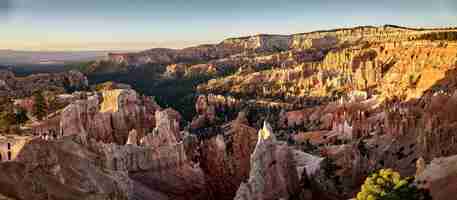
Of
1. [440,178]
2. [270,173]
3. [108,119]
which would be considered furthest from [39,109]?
[440,178]

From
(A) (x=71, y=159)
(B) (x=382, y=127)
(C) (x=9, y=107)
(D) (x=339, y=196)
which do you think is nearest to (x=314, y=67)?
(B) (x=382, y=127)

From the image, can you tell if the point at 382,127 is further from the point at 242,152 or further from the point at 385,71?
the point at 385,71

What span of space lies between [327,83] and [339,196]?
309 ft

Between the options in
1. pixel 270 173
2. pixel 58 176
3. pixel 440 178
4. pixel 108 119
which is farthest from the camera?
pixel 108 119

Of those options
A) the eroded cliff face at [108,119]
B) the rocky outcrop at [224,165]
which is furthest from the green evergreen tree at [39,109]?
the rocky outcrop at [224,165]

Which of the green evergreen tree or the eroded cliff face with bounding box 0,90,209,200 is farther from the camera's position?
the green evergreen tree

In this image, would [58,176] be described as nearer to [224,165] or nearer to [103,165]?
[103,165]

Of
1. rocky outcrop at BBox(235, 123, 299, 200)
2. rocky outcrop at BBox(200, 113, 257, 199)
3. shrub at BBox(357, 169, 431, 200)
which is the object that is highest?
shrub at BBox(357, 169, 431, 200)

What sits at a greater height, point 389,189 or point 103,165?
point 389,189

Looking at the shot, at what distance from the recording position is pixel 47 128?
2039 inches

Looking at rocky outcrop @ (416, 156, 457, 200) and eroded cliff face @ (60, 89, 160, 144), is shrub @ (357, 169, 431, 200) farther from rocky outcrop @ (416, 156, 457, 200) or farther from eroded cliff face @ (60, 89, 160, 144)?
eroded cliff face @ (60, 89, 160, 144)

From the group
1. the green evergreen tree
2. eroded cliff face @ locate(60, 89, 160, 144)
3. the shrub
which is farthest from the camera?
the green evergreen tree

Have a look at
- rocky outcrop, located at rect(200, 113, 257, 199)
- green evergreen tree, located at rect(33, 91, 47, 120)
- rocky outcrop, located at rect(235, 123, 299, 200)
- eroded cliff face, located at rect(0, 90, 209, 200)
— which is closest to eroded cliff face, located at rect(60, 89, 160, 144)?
eroded cliff face, located at rect(0, 90, 209, 200)

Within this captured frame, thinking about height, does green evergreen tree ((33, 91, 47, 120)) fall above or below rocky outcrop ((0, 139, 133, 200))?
below
